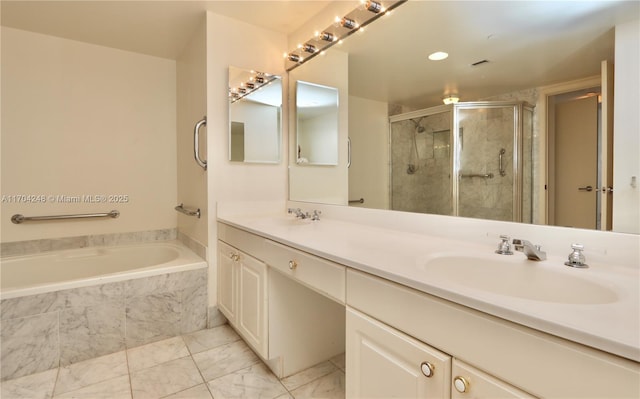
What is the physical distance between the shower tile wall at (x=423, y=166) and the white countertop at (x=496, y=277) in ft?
0.54

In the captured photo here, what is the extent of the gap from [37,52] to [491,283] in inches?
134

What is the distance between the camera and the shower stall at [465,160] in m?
1.19

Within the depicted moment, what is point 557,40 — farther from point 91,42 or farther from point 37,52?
point 37,52

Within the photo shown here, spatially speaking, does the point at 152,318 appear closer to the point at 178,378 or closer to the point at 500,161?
the point at 178,378

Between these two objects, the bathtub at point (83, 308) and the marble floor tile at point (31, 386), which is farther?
the bathtub at point (83, 308)

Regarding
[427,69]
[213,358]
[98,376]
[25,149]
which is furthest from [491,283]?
[25,149]

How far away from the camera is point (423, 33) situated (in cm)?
154

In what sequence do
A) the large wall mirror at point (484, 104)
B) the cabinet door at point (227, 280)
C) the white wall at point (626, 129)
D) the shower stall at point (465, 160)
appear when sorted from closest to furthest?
the white wall at point (626, 129) → the large wall mirror at point (484, 104) → the shower stall at point (465, 160) → the cabinet door at point (227, 280)

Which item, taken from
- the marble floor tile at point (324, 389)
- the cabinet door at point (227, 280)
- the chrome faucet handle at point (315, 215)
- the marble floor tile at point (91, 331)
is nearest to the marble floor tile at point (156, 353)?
the marble floor tile at point (91, 331)

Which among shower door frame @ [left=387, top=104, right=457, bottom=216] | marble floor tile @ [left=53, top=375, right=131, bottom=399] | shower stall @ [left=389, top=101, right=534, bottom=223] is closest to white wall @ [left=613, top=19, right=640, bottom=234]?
shower stall @ [left=389, top=101, right=534, bottom=223]

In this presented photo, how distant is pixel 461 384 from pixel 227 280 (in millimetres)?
1615

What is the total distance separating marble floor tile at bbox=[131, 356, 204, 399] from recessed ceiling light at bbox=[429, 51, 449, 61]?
200 centimetres

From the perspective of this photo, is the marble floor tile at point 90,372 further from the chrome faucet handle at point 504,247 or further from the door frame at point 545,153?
the door frame at point 545,153

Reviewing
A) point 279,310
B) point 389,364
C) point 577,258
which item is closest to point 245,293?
point 279,310
